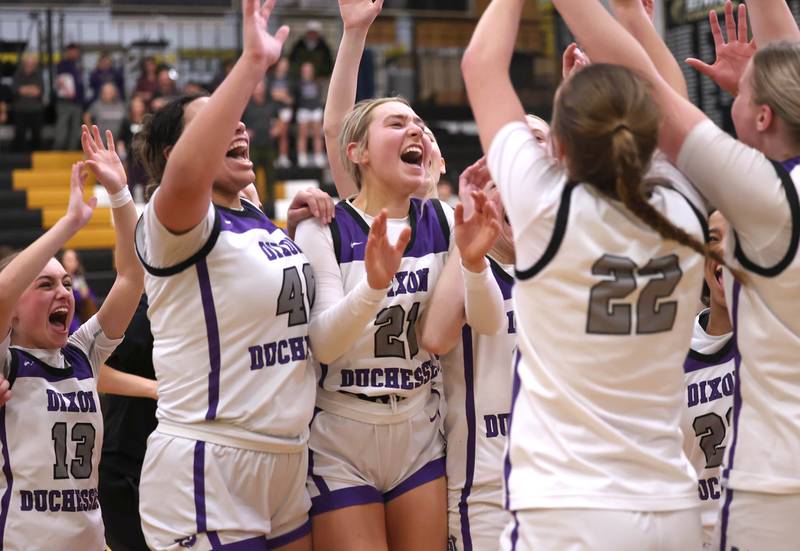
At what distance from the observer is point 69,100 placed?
15.5 metres

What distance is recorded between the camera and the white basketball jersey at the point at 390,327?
341 centimetres

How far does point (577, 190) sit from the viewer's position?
7.68 ft

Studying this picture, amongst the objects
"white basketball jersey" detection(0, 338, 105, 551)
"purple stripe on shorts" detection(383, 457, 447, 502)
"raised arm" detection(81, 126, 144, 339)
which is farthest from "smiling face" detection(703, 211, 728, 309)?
"white basketball jersey" detection(0, 338, 105, 551)

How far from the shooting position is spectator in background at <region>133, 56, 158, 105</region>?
15.1 metres

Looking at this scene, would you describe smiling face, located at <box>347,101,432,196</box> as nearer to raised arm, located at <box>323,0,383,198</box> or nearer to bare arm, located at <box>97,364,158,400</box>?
raised arm, located at <box>323,0,383,198</box>

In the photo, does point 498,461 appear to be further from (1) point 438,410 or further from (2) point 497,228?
(2) point 497,228

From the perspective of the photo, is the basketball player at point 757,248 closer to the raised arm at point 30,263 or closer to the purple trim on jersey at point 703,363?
the purple trim on jersey at point 703,363

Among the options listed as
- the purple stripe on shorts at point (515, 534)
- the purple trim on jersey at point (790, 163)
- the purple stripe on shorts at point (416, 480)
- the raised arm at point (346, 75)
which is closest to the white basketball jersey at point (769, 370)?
the purple trim on jersey at point (790, 163)

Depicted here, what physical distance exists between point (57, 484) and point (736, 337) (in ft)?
7.58

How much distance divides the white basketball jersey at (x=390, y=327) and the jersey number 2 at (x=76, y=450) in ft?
3.03

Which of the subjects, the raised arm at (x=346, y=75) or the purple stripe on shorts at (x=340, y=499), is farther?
the raised arm at (x=346, y=75)

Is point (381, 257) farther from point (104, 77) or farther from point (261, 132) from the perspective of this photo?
point (104, 77)

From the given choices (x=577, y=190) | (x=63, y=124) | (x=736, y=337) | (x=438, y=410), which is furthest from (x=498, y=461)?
(x=63, y=124)

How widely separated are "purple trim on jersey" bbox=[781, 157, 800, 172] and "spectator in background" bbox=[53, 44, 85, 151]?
1408 cm
